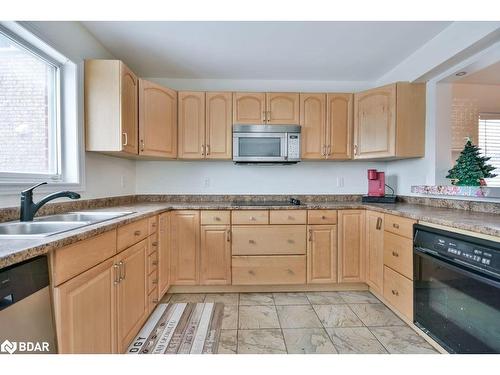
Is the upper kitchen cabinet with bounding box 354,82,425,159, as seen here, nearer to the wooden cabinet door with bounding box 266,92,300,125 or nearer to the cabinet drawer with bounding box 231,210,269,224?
the wooden cabinet door with bounding box 266,92,300,125

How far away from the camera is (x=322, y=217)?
99.7 inches

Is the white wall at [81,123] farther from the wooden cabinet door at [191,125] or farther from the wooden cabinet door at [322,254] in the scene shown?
the wooden cabinet door at [322,254]

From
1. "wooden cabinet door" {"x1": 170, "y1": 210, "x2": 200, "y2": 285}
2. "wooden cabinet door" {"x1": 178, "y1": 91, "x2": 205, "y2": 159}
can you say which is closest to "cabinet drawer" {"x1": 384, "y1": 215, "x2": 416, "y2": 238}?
"wooden cabinet door" {"x1": 170, "y1": 210, "x2": 200, "y2": 285}

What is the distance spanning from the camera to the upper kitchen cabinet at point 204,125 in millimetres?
2727

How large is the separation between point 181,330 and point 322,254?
1.44 m

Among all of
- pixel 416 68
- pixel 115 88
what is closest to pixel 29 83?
pixel 115 88

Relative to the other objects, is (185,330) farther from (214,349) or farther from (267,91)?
(267,91)

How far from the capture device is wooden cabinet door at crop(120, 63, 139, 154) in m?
2.10

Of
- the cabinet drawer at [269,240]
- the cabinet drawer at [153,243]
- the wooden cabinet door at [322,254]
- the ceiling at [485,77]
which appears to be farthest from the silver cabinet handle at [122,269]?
the ceiling at [485,77]

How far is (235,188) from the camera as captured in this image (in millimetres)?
3047

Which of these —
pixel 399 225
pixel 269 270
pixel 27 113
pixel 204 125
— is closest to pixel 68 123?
pixel 27 113

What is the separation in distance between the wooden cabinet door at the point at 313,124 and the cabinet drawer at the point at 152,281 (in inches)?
73.3

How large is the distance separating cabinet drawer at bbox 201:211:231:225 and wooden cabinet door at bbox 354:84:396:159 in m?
1.56
